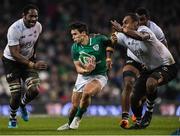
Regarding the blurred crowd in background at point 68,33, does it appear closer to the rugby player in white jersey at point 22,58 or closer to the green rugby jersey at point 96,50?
the rugby player in white jersey at point 22,58

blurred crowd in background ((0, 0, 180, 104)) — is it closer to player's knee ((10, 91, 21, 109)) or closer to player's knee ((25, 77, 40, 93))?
player's knee ((25, 77, 40, 93))

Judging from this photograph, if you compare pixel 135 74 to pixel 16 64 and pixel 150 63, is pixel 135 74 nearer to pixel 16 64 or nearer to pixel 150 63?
pixel 150 63

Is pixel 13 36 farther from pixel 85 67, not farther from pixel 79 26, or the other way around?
pixel 85 67

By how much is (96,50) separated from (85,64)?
0.41m

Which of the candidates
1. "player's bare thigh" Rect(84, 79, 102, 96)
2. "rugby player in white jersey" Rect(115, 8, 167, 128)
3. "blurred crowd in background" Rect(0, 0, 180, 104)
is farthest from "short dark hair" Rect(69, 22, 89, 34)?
"blurred crowd in background" Rect(0, 0, 180, 104)

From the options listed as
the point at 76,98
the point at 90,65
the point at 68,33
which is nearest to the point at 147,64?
the point at 90,65

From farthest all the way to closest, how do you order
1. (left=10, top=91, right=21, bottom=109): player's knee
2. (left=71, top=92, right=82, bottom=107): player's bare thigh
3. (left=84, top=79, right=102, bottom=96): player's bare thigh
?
(left=10, top=91, right=21, bottom=109): player's knee, (left=71, top=92, right=82, bottom=107): player's bare thigh, (left=84, top=79, right=102, bottom=96): player's bare thigh

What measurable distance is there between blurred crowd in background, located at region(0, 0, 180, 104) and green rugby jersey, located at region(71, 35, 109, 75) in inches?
382

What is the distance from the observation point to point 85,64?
48.7 feet

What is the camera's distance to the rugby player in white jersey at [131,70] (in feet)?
51.0

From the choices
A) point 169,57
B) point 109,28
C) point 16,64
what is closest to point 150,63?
point 169,57

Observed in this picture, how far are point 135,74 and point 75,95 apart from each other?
71.6 inches

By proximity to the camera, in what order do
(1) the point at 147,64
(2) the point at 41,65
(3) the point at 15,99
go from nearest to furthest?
(2) the point at 41,65, (1) the point at 147,64, (3) the point at 15,99

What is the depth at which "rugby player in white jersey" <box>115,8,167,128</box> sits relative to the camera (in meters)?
15.5
